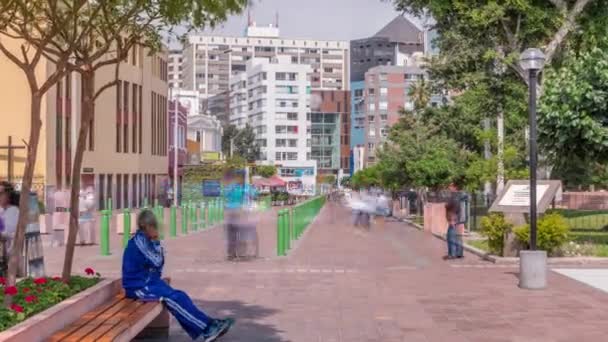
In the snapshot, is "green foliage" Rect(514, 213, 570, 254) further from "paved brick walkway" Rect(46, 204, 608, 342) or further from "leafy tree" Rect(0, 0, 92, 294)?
"leafy tree" Rect(0, 0, 92, 294)

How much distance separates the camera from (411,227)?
39.1m

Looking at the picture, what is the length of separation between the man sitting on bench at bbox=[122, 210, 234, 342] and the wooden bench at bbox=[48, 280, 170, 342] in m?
0.12

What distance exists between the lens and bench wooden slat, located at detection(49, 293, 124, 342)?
278 inches

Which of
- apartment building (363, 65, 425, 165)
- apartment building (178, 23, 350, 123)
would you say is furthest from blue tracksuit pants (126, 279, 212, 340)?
apartment building (178, 23, 350, 123)

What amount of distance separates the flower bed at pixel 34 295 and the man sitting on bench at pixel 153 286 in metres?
0.51

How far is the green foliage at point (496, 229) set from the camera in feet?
67.7

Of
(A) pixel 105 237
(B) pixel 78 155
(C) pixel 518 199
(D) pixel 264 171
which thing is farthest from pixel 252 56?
(B) pixel 78 155

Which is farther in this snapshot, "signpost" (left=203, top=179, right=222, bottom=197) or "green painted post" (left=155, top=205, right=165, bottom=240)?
"signpost" (left=203, top=179, right=222, bottom=197)

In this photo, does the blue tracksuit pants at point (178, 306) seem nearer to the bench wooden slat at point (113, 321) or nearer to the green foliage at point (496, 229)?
the bench wooden slat at point (113, 321)

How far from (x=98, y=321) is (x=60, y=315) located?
56cm

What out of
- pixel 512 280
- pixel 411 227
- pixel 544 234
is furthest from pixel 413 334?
pixel 411 227

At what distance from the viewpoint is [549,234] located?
1995 centimetres

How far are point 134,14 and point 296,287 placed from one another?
19.1 feet

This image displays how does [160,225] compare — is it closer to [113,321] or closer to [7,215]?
[113,321]
